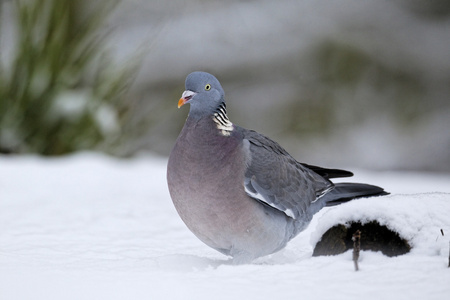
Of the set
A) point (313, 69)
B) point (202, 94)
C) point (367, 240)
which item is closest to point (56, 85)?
point (202, 94)

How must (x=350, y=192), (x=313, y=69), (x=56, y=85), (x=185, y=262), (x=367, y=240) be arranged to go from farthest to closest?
(x=313, y=69) < (x=56, y=85) < (x=350, y=192) < (x=185, y=262) < (x=367, y=240)

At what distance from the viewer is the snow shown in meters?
1.79

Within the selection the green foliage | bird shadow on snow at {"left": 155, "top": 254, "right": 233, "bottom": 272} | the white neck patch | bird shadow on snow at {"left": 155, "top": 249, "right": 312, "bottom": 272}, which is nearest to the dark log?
bird shadow on snow at {"left": 155, "top": 249, "right": 312, "bottom": 272}

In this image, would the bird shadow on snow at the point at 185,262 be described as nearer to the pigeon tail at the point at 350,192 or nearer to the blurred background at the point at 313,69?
the pigeon tail at the point at 350,192

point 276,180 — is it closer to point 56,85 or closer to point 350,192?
point 350,192

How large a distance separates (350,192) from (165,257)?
1015 mm

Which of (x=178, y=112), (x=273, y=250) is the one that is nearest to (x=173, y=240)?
(x=273, y=250)

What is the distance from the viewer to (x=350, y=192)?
116 inches

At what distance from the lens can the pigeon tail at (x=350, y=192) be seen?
2.92 m

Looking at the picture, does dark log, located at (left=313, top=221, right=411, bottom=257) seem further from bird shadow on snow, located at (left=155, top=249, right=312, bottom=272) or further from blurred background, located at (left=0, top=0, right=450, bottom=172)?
blurred background, located at (left=0, top=0, right=450, bottom=172)

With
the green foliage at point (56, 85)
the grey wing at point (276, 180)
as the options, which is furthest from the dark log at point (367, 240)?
the green foliage at point (56, 85)

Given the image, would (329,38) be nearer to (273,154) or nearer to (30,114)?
(30,114)

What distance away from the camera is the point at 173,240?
301 cm

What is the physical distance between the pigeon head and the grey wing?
8.8 inches
